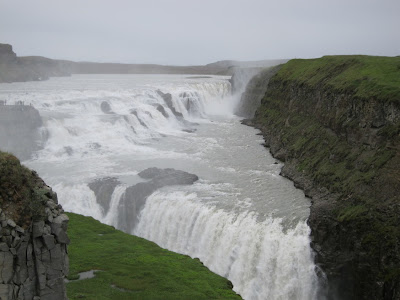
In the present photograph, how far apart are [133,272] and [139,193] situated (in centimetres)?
1174

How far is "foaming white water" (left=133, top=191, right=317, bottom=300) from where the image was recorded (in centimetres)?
2320

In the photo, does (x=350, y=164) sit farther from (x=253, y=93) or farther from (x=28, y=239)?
(x=253, y=93)

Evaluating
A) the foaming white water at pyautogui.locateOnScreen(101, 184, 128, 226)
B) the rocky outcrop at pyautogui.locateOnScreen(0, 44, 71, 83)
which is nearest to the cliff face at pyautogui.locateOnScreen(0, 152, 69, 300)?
the foaming white water at pyautogui.locateOnScreen(101, 184, 128, 226)

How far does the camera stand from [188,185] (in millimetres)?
33281

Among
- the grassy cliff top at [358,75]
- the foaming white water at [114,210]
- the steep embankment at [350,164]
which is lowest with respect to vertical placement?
the foaming white water at [114,210]

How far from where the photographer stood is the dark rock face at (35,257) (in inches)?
480

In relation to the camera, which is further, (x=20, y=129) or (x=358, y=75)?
(x=20, y=129)

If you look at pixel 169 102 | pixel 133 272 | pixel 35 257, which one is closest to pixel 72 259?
pixel 133 272

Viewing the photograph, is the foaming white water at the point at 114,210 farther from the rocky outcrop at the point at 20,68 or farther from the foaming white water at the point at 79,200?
the rocky outcrop at the point at 20,68

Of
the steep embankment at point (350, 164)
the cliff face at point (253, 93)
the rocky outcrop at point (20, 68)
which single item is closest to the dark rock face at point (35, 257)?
the steep embankment at point (350, 164)

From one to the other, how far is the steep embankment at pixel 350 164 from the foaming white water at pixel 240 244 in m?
1.21

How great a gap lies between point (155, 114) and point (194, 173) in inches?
967

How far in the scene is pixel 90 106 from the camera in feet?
182

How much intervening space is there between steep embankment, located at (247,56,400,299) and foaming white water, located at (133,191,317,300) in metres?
1.21
